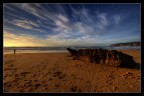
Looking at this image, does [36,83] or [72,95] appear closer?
[72,95]

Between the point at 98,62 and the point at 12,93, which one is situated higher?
the point at 98,62

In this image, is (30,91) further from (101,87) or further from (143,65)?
(143,65)

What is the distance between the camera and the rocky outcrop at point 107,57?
6.19 m

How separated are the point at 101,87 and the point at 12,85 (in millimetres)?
3214

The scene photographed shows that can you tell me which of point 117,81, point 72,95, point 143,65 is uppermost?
point 143,65

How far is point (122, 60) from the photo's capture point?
20.2ft

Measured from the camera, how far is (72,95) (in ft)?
12.3

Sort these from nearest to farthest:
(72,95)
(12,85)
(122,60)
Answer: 1. (72,95)
2. (12,85)
3. (122,60)

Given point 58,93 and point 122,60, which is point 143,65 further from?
point 58,93

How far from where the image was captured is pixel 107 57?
6723 millimetres

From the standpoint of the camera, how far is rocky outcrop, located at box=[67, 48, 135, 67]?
6188 millimetres

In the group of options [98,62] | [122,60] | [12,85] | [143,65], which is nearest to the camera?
[12,85]

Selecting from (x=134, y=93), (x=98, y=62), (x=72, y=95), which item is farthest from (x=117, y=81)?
(x=98, y=62)

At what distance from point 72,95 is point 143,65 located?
3365mm
